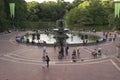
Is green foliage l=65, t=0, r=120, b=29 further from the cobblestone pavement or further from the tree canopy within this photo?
the cobblestone pavement

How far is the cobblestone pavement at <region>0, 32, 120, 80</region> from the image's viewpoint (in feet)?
76.6

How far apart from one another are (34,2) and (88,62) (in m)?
82.2

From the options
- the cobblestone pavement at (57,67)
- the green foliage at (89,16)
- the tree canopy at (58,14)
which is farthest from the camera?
the green foliage at (89,16)

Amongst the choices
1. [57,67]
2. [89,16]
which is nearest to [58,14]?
[89,16]

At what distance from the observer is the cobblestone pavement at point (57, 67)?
23344 millimetres

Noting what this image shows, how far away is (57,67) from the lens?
88.6 feet

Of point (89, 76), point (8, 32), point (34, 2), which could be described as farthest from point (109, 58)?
point (34, 2)

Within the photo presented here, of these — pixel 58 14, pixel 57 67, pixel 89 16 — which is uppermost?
pixel 58 14

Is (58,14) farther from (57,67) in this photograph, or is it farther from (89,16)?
(57,67)

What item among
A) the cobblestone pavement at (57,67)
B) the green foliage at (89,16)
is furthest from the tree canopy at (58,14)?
the cobblestone pavement at (57,67)

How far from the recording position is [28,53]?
115 feet

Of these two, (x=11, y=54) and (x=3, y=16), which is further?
(x=3, y=16)

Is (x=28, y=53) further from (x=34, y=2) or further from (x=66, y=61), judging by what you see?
(x=34, y=2)

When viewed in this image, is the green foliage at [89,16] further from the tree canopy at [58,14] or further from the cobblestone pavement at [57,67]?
the cobblestone pavement at [57,67]
